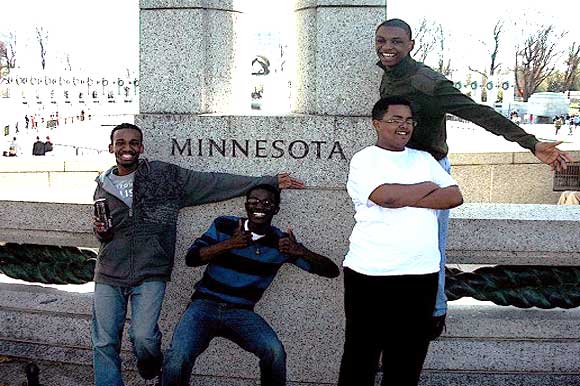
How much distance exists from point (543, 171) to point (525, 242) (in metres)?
6.80

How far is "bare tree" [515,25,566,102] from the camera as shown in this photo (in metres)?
67.4

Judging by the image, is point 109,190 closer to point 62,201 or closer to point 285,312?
point 62,201

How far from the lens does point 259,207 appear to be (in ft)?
13.1

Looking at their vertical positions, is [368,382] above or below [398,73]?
below

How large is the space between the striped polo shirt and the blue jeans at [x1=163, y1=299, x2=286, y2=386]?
65mm

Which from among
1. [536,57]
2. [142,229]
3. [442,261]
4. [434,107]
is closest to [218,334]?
[142,229]

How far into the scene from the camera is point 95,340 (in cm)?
396

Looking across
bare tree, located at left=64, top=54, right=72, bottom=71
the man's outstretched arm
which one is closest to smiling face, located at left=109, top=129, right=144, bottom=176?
the man's outstretched arm

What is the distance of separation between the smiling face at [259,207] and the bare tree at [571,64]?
69.9 m

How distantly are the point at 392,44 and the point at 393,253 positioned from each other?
3.84ft

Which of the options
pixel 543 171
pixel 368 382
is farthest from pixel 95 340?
pixel 543 171

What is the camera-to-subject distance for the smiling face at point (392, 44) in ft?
12.6

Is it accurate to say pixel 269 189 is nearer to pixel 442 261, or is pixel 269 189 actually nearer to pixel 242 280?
pixel 242 280

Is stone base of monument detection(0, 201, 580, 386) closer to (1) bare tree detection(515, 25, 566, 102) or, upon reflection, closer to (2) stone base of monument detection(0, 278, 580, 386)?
(2) stone base of monument detection(0, 278, 580, 386)
